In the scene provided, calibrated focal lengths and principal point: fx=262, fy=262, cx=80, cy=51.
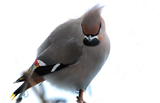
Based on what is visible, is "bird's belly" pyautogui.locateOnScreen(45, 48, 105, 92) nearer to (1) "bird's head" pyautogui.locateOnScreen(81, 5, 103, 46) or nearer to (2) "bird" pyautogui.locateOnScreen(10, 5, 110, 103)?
(2) "bird" pyautogui.locateOnScreen(10, 5, 110, 103)

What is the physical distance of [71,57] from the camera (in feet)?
9.45

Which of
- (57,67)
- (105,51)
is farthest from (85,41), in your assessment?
(57,67)

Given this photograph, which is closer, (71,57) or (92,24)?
(92,24)

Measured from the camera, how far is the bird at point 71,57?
9.07ft

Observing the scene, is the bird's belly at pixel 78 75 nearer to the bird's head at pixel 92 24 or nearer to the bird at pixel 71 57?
the bird at pixel 71 57

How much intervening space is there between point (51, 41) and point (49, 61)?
0.79 ft

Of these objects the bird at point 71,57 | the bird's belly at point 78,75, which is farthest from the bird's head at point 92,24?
the bird's belly at point 78,75

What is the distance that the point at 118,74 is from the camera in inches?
89.4

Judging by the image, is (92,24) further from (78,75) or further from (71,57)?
(78,75)

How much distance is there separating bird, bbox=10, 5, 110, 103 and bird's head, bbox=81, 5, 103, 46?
5cm

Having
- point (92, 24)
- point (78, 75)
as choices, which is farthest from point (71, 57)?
point (92, 24)

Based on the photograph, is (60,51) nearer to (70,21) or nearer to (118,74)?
(70,21)

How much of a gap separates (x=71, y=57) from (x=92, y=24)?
1.79 ft

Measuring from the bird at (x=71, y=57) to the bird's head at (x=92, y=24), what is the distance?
52mm
